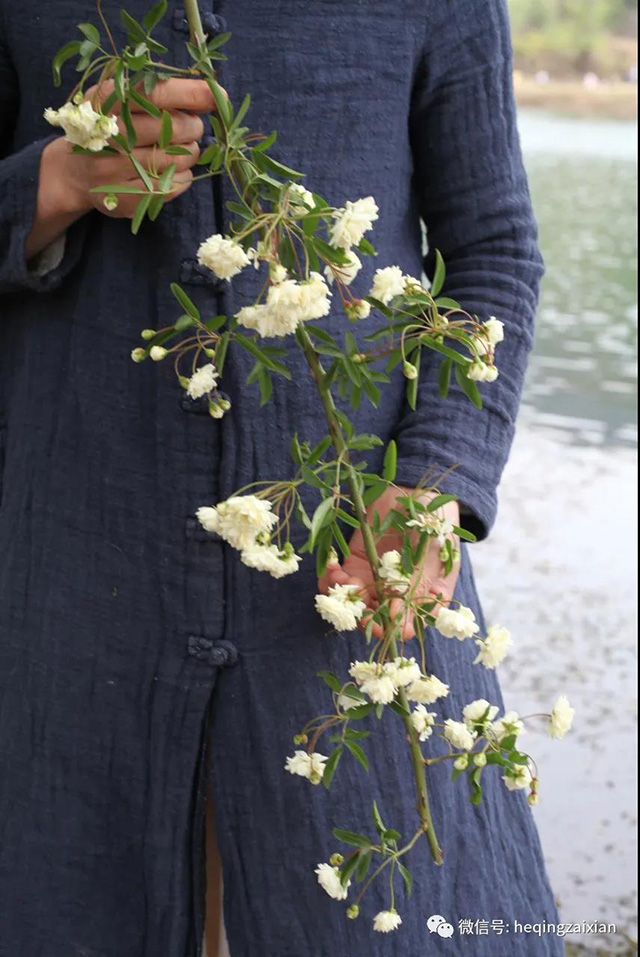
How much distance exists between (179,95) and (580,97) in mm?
2569

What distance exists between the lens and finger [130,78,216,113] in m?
0.67

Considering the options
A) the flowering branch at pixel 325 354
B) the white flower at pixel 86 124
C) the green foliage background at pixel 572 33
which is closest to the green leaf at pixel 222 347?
the flowering branch at pixel 325 354

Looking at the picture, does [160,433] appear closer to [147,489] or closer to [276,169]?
[147,489]

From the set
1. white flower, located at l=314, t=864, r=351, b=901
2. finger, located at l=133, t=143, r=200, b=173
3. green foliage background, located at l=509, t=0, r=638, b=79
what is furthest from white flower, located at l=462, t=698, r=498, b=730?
green foliage background, located at l=509, t=0, r=638, b=79

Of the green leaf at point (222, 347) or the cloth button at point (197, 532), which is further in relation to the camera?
the cloth button at point (197, 532)

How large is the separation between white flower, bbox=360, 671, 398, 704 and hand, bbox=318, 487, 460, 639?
0.18 feet

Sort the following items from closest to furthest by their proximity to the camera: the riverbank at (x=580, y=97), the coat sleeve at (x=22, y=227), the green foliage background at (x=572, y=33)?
the coat sleeve at (x=22, y=227), the green foliage background at (x=572, y=33), the riverbank at (x=580, y=97)

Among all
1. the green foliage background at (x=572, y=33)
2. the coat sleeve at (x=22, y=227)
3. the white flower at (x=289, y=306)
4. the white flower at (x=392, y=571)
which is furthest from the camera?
the green foliage background at (x=572, y=33)

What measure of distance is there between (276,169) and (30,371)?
32cm

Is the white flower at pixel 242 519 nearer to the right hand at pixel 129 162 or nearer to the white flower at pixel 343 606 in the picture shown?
the white flower at pixel 343 606

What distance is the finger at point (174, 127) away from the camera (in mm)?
680

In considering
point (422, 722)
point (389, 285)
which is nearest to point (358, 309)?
point (389, 285)

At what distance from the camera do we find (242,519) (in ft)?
1.95

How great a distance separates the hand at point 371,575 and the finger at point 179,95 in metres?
0.23
